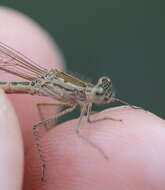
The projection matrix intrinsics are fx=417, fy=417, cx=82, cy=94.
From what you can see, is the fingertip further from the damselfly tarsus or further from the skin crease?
the damselfly tarsus

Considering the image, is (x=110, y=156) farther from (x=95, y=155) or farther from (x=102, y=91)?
(x=102, y=91)

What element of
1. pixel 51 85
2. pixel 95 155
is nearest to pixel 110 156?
pixel 95 155

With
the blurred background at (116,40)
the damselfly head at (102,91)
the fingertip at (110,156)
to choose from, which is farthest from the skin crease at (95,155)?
the blurred background at (116,40)

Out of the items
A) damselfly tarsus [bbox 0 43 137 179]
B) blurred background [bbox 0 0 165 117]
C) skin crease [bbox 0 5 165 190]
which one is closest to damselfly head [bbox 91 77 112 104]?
damselfly tarsus [bbox 0 43 137 179]

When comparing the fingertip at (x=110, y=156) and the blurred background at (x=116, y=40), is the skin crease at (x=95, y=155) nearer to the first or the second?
the fingertip at (x=110, y=156)

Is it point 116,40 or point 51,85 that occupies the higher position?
point 116,40
